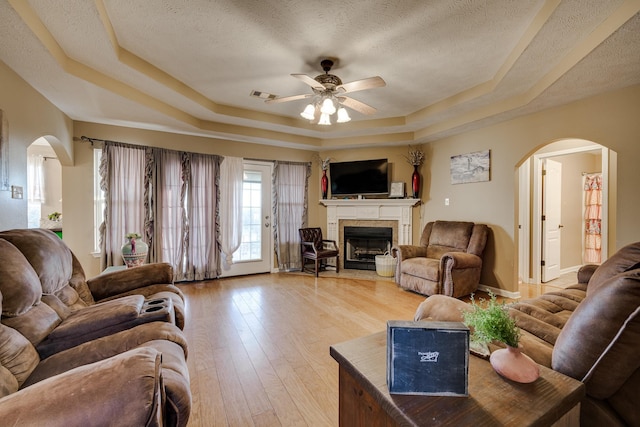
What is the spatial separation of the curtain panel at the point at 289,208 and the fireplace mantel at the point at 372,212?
514mm

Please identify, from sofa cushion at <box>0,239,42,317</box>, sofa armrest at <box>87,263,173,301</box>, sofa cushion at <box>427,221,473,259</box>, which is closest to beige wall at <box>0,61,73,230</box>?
sofa armrest at <box>87,263,173,301</box>

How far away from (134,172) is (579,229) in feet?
25.3

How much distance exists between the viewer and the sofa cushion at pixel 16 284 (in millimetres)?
1250

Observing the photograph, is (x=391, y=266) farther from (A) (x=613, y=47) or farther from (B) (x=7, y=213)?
(B) (x=7, y=213)

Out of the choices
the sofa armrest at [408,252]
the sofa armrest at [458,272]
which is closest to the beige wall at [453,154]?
the sofa armrest at [458,272]

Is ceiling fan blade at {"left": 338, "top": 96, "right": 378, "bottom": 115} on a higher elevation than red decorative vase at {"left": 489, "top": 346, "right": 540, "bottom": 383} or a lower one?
higher

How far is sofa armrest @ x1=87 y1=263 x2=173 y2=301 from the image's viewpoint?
2201 mm

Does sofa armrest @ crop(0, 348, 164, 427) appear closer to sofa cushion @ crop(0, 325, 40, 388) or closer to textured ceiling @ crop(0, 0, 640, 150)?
sofa cushion @ crop(0, 325, 40, 388)

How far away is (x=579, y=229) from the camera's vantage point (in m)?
5.23

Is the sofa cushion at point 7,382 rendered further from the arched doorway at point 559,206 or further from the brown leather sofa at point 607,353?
the arched doorway at point 559,206

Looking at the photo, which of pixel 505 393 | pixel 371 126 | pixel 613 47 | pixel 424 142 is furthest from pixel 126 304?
pixel 424 142

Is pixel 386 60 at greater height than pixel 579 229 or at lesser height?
greater

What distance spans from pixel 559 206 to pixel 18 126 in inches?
278

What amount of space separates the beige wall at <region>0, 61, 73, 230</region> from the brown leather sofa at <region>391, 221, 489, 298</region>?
428 centimetres
